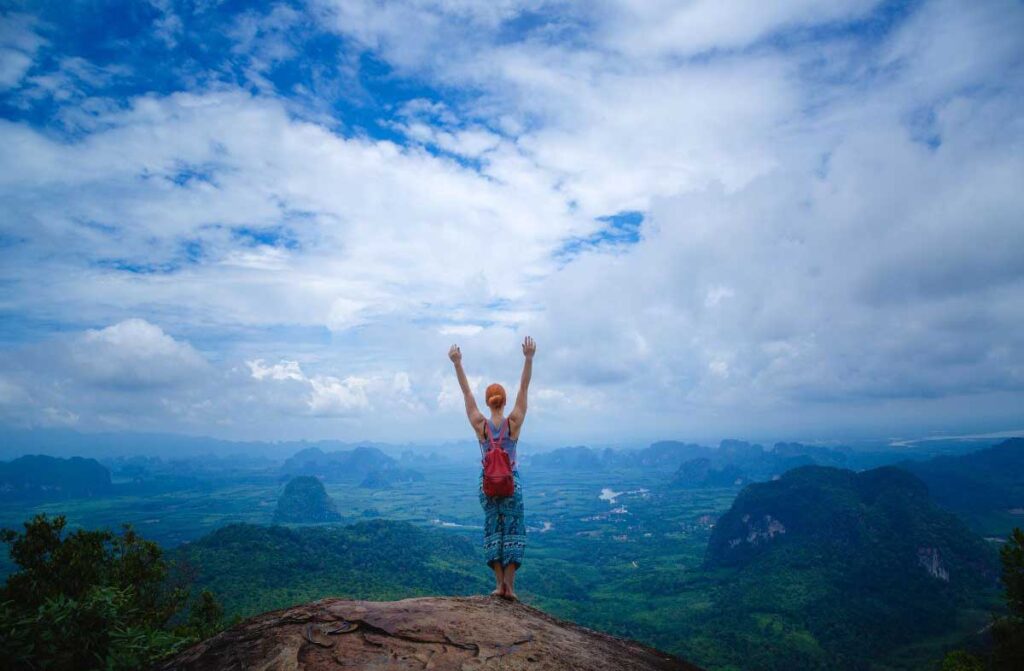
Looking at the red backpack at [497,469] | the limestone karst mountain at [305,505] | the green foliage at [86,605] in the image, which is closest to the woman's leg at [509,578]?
the red backpack at [497,469]

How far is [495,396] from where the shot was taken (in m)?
6.15

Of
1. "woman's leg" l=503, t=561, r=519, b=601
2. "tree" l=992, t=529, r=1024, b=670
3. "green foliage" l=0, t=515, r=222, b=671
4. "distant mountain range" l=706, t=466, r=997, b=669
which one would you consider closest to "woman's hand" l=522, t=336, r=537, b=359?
"woman's leg" l=503, t=561, r=519, b=601

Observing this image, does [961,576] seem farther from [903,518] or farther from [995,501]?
[995,501]

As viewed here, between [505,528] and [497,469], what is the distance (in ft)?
2.95

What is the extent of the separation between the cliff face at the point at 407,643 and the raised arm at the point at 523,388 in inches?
87.3

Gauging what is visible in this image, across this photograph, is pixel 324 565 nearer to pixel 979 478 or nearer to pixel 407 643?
pixel 407 643

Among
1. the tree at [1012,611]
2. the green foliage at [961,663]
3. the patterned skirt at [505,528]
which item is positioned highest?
the patterned skirt at [505,528]

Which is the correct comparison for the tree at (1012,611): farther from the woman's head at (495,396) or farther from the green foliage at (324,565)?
the green foliage at (324,565)

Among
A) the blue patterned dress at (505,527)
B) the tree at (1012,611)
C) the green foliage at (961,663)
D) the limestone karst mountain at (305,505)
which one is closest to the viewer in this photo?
A: the blue patterned dress at (505,527)

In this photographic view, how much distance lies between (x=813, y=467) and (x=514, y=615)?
509ft

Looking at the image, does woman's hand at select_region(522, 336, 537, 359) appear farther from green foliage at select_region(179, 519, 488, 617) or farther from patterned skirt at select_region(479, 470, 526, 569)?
green foliage at select_region(179, 519, 488, 617)

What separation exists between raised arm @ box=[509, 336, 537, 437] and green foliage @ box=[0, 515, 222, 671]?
15.7ft

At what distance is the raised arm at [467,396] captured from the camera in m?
6.21

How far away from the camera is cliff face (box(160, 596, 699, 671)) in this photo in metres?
4.36
